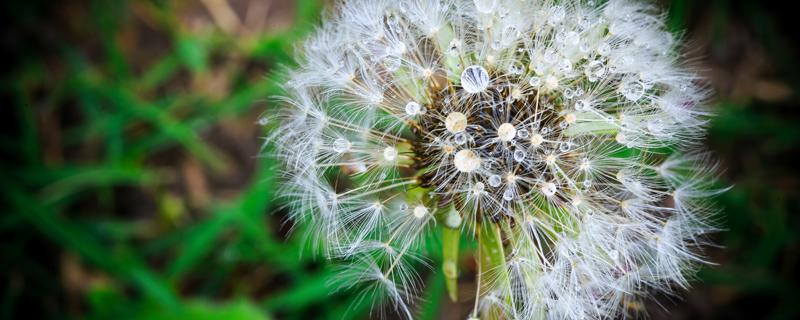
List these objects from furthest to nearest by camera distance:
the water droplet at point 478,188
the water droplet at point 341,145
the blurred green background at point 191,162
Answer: the blurred green background at point 191,162 → the water droplet at point 341,145 → the water droplet at point 478,188

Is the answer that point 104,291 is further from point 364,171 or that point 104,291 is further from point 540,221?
point 540,221

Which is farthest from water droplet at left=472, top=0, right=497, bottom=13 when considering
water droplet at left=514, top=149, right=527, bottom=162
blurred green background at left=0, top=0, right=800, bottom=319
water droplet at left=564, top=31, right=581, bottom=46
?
blurred green background at left=0, top=0, right=800, bottom=319

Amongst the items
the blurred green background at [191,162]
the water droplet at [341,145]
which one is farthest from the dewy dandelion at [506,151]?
the blurred green background at [191,162]

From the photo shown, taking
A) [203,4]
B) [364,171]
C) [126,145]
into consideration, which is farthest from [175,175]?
[364,171]

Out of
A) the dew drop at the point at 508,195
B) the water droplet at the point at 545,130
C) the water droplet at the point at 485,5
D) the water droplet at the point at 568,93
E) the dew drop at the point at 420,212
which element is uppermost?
the water droplet at the point at 485,5

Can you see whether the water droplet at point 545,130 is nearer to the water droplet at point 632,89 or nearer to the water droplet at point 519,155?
the water droplet at point 519,155

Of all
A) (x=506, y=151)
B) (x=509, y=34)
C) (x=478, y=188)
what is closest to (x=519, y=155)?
(x=506, y=151)
